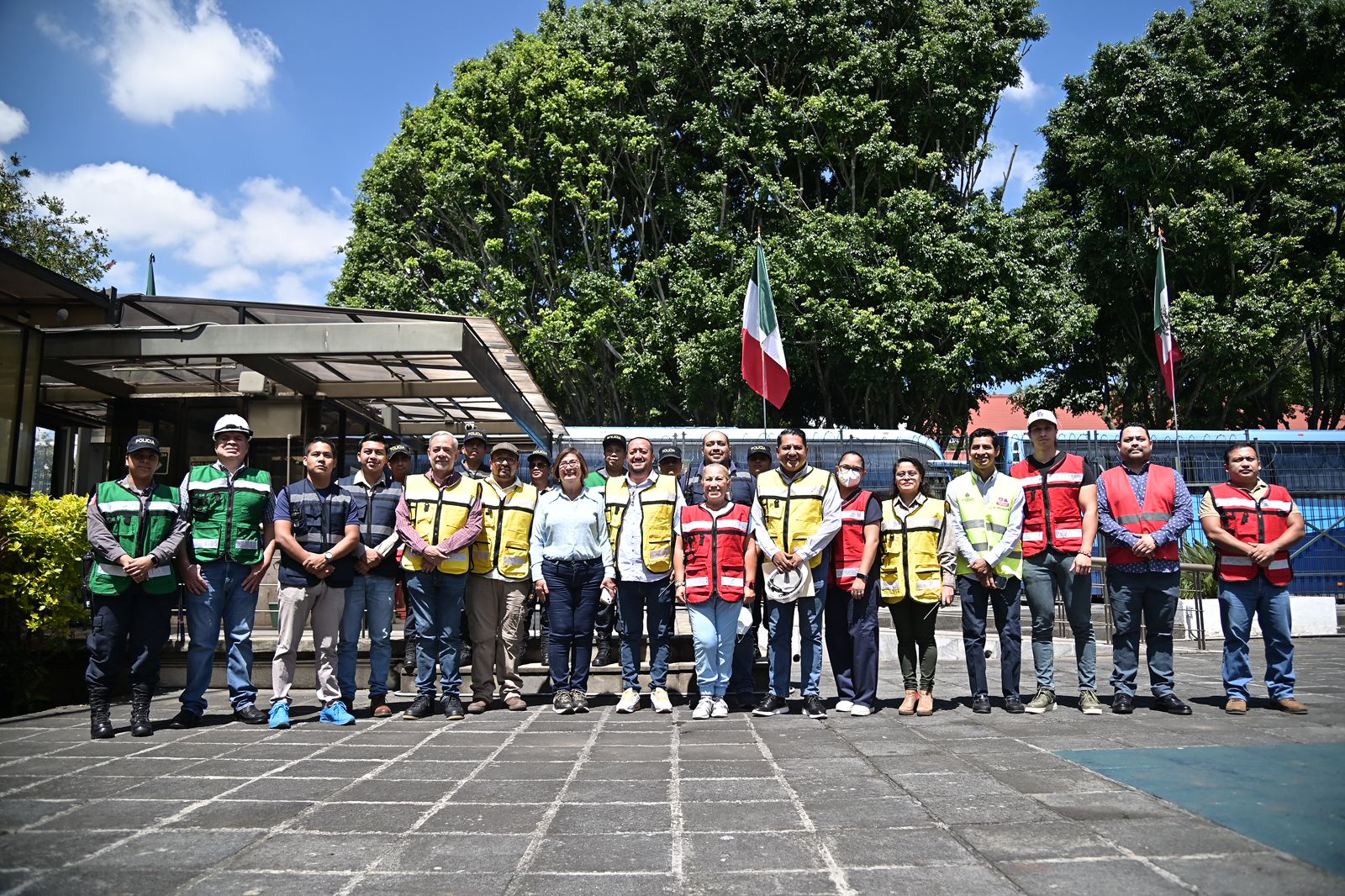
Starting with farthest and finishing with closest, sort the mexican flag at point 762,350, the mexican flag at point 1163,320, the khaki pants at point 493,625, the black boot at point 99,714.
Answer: the mexican flag at point 1163,320, the mexican flag at point 762,350, the khaki pants at point 493,625, the black boot at point 99,714

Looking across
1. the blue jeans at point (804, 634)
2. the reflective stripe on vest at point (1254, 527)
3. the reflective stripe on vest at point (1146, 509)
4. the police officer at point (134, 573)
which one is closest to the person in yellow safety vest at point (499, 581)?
the blue jeans at point (804, 634)

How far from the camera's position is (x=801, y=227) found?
21.1 metres

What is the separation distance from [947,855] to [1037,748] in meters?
2.22

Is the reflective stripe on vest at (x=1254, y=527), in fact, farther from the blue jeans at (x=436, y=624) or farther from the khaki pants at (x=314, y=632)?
the khaki pants at (x=314, y=632)

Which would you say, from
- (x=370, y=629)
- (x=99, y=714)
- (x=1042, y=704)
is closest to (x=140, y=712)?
(x=99, y=714)

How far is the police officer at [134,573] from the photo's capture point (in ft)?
20.6

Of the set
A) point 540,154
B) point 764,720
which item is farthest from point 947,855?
point 540,154

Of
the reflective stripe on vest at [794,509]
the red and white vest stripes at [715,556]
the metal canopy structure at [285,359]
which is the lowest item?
the red and white vest stripes at [715,556]

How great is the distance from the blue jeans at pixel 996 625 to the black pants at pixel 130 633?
557cm

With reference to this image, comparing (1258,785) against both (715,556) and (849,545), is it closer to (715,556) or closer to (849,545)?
(849,545)

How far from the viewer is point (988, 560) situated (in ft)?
22.4

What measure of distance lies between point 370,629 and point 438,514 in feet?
3.36

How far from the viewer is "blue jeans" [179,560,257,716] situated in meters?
6.65

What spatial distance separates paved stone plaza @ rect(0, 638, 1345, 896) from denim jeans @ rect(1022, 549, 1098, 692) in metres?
0.53
